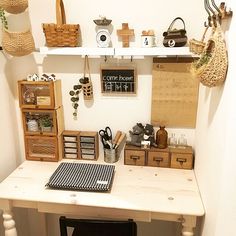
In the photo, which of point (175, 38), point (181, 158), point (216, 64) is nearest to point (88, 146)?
point (181, 158)

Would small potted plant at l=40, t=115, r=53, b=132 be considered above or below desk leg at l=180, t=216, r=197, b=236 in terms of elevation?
above

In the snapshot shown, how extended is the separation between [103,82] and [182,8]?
0.64 meters

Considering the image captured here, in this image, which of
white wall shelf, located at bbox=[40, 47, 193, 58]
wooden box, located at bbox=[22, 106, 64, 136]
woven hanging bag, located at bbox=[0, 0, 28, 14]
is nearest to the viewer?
woven hanging bag, located at bbox=[0, 0, 28, 14]

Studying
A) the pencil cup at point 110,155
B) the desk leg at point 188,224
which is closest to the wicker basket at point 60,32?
the pencil cup at point 110,155

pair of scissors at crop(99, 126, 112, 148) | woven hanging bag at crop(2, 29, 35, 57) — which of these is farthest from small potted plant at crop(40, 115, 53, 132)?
woven hanging bag at crop(2, 29, 35, 57)

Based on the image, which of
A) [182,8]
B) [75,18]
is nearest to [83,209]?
[75,18]

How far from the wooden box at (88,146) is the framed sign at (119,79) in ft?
1.06

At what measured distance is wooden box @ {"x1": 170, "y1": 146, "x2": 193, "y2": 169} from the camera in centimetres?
165

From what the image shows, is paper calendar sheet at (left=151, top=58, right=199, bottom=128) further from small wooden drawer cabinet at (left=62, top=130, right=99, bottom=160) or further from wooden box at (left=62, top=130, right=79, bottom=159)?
wooden box at (left=62, top=130, right=79, bottom=159)

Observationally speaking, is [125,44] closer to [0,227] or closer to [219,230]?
[219,230]

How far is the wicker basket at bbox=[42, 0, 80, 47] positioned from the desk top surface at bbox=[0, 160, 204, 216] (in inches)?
30.6

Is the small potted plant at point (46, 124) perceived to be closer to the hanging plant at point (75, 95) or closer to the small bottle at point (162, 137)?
the hanging plant at point (75, 95)

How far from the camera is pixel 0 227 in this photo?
172 centimetres

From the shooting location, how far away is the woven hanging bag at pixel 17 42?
1.48 meters
